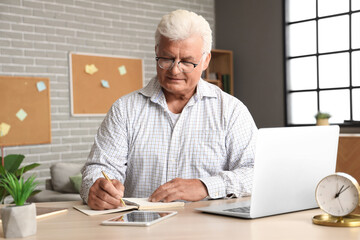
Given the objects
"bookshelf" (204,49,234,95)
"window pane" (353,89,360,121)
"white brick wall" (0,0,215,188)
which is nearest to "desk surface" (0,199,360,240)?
"white brick wall" (0,0,215,188)

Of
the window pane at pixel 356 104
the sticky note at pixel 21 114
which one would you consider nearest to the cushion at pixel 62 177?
the sticky note at pixel 21 114

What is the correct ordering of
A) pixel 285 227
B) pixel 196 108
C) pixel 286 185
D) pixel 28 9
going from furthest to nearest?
pixel 28 9 → pixel 196 108 → pixel 286 185 → pixel 285 227

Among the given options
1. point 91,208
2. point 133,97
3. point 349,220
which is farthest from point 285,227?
point 133,97

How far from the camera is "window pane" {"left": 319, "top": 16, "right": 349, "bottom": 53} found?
549 centimetres

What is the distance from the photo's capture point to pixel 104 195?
1.61m

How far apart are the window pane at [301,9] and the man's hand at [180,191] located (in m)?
4.62

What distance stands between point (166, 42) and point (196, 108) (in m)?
0.34

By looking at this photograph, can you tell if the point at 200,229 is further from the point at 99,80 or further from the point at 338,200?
the point at 99,80

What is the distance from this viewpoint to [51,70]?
5125 mm

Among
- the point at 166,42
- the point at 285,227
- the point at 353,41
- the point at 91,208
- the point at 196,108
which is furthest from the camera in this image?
the point at 353,41

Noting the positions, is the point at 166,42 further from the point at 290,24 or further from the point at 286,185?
the point at 290,24

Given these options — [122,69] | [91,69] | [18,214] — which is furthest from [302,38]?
[18,214]

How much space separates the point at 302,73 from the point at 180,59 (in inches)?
167

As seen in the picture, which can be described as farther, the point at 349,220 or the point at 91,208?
the point at 91,208
